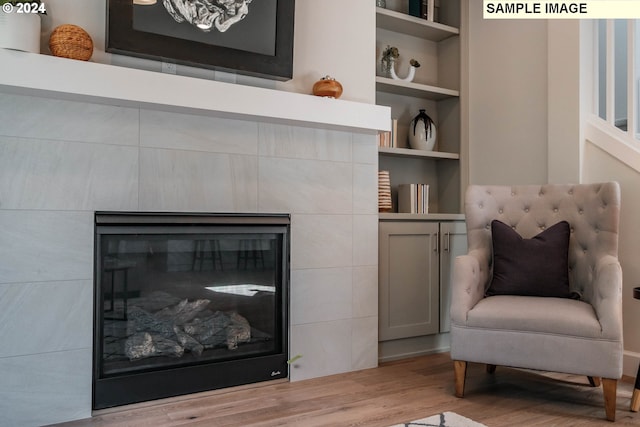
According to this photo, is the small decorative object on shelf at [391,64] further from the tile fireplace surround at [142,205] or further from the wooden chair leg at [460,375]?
the wooden chair leg at [460,375]

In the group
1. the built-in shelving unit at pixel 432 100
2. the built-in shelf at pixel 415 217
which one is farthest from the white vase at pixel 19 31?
the built-in shelving unit at pixel 432 100

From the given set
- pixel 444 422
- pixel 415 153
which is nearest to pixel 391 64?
pixel 415 153

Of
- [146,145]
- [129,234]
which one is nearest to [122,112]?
[146,145]

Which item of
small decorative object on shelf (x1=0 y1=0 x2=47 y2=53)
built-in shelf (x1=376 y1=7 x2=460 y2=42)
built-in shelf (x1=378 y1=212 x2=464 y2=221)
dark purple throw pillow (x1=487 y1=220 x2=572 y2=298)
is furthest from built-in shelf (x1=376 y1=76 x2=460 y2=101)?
small decorative object on shelf (x1=0 y1=0 x2=47 y2=53)

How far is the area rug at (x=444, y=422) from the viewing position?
81.0 inches

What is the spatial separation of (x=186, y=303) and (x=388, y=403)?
40.2 inches

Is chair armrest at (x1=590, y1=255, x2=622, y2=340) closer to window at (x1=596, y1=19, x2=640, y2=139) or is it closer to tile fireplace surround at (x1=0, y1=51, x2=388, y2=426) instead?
window at (x1=596, y1=19, x2=640, y2=139)

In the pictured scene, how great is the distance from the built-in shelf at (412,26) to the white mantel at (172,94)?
0.94 meters

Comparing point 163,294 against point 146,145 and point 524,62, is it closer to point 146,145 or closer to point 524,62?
point 146,145

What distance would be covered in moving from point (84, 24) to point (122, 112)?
39 centimetres

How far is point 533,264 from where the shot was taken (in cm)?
255

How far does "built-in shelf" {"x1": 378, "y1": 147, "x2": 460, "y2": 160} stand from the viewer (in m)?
3.37

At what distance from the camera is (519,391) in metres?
2.51

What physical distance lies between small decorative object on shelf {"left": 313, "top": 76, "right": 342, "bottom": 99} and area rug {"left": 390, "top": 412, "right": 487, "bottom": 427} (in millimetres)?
1588
